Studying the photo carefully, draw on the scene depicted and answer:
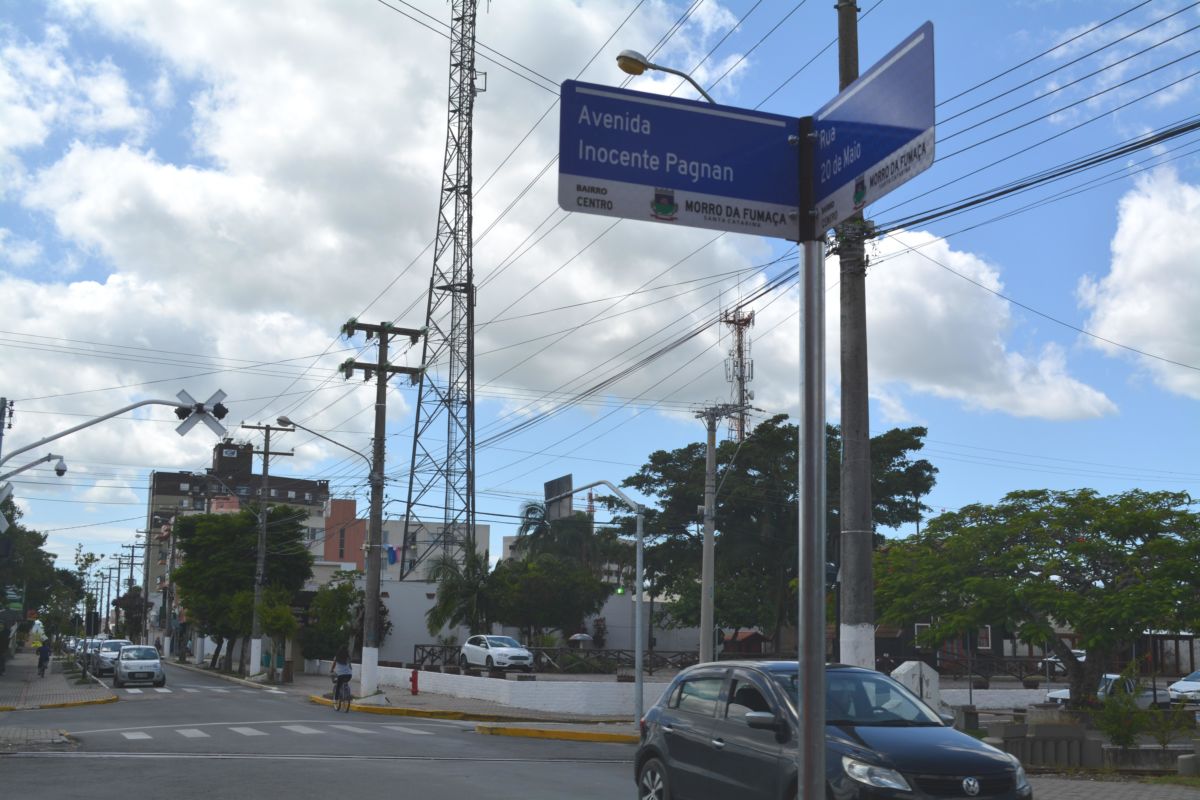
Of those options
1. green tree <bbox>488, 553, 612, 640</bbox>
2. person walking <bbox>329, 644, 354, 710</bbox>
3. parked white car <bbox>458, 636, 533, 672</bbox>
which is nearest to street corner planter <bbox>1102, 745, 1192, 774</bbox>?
person walking <bbox>329, 644, 354, 710</bbox>

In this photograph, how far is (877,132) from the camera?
204 inches

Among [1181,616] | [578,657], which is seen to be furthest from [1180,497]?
[578,657]

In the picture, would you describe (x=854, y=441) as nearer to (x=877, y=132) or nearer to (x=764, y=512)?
(x=877, y=132)

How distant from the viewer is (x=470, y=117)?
178ft

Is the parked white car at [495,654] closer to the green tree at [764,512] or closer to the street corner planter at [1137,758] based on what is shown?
the green tree at [764,512]

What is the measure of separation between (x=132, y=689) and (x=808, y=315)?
152ft

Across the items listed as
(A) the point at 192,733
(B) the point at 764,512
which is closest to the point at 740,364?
(B) the point at 764,512

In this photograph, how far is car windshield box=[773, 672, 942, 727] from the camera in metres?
9.57

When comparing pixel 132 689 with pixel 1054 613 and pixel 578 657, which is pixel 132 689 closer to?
pixel 578 657

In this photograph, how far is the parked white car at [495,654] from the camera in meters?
45.3

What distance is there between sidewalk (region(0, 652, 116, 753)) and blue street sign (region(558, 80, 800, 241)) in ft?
60.3

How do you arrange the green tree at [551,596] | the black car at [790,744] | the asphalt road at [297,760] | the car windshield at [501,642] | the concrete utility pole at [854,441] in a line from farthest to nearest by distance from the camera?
the green tree at [551,596], the car windshield at [501,642], the asphalt road at [297,760], the concrete utility pole at [854,441], the black car at [790,744]

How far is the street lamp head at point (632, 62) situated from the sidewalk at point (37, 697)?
16.6 metres

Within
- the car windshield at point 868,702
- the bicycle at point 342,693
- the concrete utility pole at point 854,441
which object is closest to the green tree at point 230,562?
the bicycle at point 342,693
